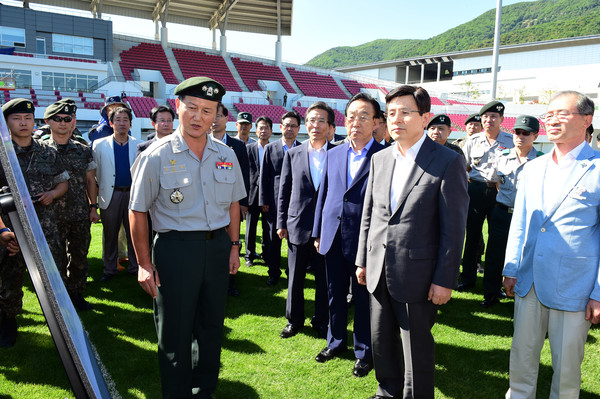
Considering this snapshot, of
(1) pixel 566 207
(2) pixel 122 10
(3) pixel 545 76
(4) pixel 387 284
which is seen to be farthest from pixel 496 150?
(3) pixel 545 76

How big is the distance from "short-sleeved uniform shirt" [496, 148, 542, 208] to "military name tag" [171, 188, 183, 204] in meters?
3.23

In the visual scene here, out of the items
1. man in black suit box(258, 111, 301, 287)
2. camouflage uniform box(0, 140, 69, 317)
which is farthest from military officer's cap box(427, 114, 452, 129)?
camouflage uniform box(0, 140, 69, 317)

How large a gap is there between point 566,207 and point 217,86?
2.06m

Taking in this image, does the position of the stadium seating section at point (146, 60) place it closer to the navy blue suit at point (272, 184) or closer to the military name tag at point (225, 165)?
the navy blue suit at point (272, 184)

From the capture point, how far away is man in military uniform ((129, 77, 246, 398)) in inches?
91.8

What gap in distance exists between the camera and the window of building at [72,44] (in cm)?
2430

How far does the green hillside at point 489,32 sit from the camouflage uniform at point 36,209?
82.4 meters

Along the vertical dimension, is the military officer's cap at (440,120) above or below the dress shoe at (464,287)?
above

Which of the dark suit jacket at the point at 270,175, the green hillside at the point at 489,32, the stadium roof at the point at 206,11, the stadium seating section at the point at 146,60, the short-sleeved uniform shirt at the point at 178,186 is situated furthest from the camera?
the green hillside at the point at 489,32

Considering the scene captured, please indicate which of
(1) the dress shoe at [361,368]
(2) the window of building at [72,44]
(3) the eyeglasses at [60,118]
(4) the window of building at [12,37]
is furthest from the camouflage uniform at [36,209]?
(2) the window of building at [72,44]

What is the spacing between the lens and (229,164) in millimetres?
2592

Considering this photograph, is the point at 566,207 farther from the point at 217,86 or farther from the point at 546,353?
the point at 217,86

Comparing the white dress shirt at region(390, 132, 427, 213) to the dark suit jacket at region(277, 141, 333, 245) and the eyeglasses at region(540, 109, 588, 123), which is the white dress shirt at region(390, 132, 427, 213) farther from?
the dark suit jacket at region(277, 141, 333, 245)

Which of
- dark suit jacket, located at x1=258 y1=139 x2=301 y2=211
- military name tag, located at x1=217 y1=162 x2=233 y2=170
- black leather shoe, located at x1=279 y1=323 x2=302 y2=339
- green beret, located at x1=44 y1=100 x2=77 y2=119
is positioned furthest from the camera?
dark suit jacket, located at x1=258 y1=139 x2=301 y2=211
